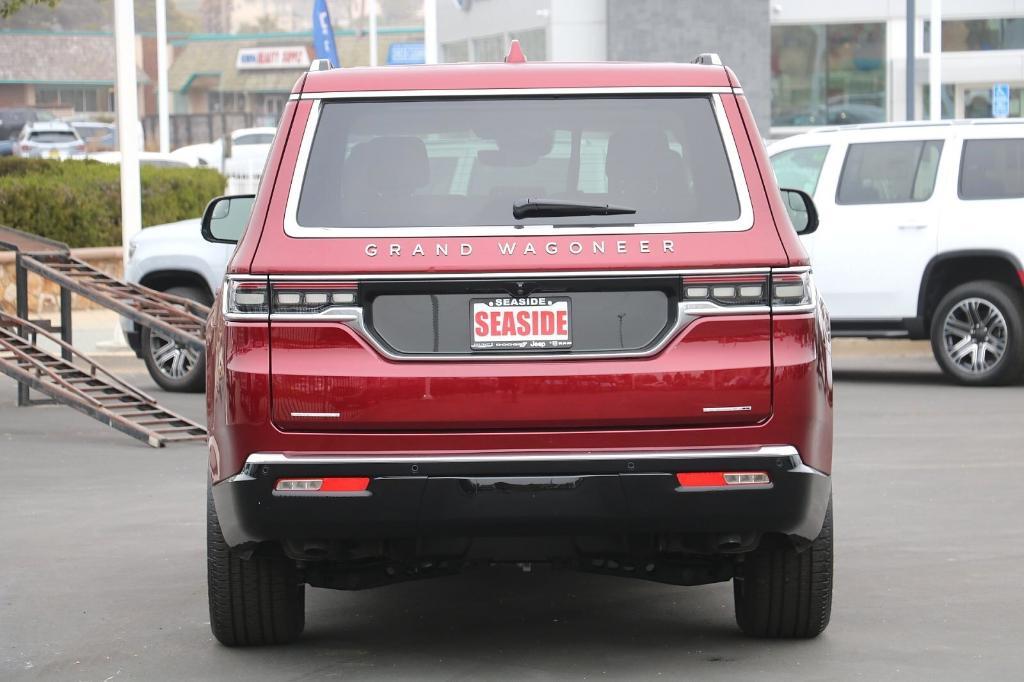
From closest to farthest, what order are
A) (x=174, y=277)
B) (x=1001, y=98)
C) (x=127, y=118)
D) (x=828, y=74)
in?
(x=174, y=277)
(x=127, y=118)
(x=1001, y=98)
(x=828, y=74)

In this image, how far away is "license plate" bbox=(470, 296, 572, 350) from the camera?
537 cm

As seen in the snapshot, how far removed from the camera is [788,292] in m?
5.43

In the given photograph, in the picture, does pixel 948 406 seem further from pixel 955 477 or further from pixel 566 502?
pixel 566 502

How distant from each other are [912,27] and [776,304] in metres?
24.9

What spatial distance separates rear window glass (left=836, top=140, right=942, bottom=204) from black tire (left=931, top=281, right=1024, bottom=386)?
829mm

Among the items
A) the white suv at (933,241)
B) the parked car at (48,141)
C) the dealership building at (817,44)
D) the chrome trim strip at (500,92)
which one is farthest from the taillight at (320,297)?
the parked car at (48,141)

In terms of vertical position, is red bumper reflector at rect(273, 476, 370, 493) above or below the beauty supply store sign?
below

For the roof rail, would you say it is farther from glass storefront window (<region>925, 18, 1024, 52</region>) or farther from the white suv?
glass storefront window (<region>925, 18, 1024, 52</region>)

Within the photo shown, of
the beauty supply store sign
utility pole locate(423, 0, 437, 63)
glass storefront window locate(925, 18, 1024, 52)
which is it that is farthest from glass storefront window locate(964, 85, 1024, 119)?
the beauty supply store sign

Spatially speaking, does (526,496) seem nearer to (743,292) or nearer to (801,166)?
(743,292)

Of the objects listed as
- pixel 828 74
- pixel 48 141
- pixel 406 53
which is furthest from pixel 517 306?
pixel 406 53

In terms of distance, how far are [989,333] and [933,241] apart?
813 millimetres

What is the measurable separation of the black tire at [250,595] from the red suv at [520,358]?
37cm

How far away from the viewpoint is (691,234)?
544 cm
